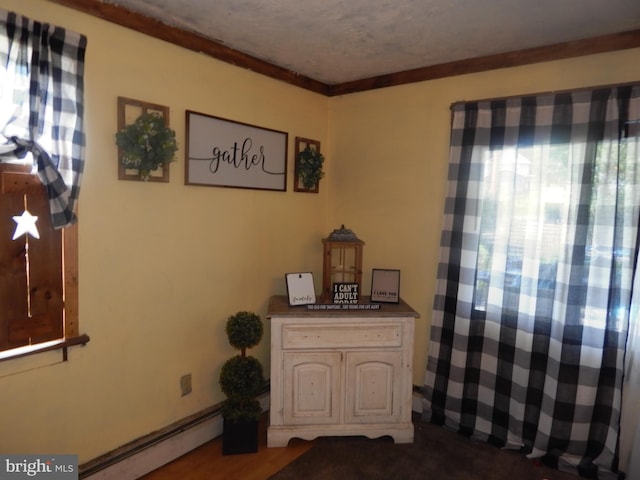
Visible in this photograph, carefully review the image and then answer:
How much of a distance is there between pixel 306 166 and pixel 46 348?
1841 mm

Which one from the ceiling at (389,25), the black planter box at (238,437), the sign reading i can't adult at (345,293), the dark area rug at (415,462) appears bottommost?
the dark area rug at (415,462)

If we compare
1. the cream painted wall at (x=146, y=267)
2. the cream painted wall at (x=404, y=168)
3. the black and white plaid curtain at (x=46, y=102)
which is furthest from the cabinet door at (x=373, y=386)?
the black and white plaid curtain at (x=46, y=102)

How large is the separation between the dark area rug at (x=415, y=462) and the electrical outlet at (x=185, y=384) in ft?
2.19

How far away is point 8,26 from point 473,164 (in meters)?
2.33

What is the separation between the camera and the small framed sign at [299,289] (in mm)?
2562

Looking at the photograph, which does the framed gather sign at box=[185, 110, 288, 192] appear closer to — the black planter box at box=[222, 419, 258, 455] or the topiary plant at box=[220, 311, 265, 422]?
the topiary plant at box=[220, 311, 265, 422]

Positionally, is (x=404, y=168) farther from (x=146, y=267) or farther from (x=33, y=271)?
(x=33, y=271)

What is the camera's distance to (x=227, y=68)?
2.45 meters

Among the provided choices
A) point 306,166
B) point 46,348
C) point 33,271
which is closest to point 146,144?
point 33,271

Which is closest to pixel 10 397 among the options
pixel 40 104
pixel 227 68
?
pixel 40 104

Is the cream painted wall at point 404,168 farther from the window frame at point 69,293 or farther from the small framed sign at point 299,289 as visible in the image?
the window frame at point 69,293

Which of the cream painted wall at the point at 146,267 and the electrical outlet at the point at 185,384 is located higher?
the cream painted wall at the point at 146,267

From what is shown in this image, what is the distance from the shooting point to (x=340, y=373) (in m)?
2.47

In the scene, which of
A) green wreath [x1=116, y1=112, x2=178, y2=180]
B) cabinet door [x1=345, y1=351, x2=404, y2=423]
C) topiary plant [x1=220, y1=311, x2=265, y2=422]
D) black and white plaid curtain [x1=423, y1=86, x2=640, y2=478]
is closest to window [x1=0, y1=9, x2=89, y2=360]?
green wreath [x1=116, y1=112, x2=178, y2=180]
